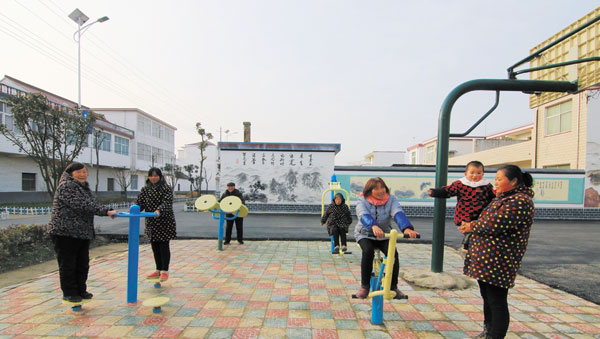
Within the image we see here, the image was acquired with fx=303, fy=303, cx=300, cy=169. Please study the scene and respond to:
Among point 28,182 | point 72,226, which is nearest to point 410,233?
point 72,226

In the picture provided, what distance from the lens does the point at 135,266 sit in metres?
3.70

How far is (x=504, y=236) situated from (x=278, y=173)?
1384 centimetres

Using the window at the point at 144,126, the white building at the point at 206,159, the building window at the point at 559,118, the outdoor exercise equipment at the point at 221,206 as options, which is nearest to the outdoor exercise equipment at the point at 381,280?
the outdoor exercise equipment at the point at 221,206

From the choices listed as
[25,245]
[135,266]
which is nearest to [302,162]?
[25,245]

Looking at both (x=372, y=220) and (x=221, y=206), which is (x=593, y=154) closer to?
(x=372, y=220)

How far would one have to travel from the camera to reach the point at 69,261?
11.2 feet

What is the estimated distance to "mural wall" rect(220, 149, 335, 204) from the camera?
52.3 feet

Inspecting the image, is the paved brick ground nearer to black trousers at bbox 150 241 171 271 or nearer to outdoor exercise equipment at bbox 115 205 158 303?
outdoor exercise equipment at bbox 115 205 158 303

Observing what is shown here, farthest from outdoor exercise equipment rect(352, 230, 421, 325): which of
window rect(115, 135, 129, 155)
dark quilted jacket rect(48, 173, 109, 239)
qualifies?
window rect(115, 135, 129, 155)

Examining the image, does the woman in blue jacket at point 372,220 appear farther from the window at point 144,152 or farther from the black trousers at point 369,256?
the window at point 144,152

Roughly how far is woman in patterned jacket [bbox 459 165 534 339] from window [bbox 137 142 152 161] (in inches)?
1599

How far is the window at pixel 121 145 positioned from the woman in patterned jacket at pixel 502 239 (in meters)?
37.0

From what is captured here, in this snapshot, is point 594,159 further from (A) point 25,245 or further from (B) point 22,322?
(A) point 25,245

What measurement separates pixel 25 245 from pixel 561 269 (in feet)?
35.3
